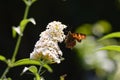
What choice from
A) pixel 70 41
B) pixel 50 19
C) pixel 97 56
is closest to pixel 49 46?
pixel 70 41

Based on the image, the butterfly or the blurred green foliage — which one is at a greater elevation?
the blurred green foliage

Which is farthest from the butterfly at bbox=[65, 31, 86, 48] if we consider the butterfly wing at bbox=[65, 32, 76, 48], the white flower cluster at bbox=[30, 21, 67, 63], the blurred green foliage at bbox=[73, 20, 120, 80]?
the blurred green foliage at bbox=[73, 20, 120, 80]

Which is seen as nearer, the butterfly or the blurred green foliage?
the butterfly

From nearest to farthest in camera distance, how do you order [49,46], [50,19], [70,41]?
[49,46], [70,41], [50,19]

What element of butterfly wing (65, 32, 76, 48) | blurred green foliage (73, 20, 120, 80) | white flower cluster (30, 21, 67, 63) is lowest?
white flower cluster (30, 21, 67, 63)

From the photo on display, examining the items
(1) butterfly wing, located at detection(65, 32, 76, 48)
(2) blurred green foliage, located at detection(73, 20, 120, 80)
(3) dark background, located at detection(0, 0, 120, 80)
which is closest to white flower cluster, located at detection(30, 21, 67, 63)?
(1) butterfly wing, located at detection(65, 32, 76, 48)

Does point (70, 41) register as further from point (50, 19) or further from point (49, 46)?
point (50, 19)

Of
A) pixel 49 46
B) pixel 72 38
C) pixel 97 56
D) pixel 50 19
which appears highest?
pixel 50 19

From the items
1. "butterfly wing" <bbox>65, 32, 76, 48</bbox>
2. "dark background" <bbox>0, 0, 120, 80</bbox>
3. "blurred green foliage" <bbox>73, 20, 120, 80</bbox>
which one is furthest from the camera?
"dark background" <bbox>0, 0, 120, 80</bbox>

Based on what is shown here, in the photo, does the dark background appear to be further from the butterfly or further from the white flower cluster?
the white flower cluster

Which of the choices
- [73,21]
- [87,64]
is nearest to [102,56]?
[87,64]

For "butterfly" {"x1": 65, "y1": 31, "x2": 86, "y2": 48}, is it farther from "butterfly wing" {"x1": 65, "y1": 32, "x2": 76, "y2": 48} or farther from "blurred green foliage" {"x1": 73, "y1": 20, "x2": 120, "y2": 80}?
"blurred green foliage" {"x1": 73, "y1": 20, "x2": 120, "y2": 80}

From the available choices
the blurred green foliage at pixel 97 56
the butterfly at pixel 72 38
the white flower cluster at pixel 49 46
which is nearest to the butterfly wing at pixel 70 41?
the butterfly at pixel 72 38

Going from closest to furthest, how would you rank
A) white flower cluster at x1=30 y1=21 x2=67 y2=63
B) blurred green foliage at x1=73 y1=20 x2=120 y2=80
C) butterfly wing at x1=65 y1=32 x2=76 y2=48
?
white flower cluster at x1=30 y1=21 x2=67 y2=63 < butterfly wing at x1=65 y1=32 x2=76 y2=48 < blurred green foliage at x1=73 y1=20 x2=120 y2=80
